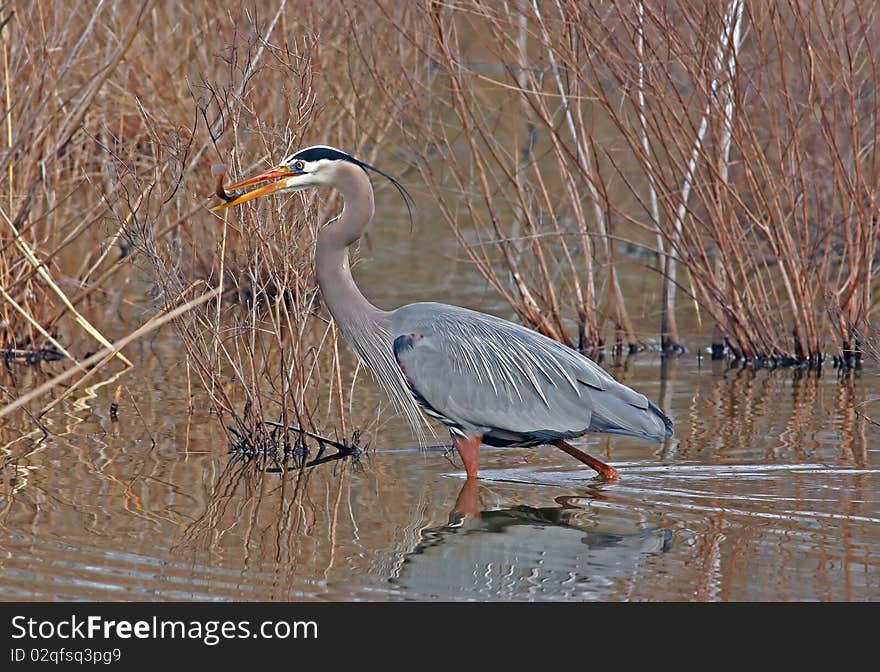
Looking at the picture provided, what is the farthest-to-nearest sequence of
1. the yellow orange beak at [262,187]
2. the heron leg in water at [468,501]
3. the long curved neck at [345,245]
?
the long curved neck at [345,245]
the yellow orange beak at [262,187]
the heron leg in water at [468,501]

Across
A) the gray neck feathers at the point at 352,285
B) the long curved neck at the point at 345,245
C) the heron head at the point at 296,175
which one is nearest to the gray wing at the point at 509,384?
the gray neck feathers at the point at 352,285

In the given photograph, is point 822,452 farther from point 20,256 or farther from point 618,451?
point 20,256

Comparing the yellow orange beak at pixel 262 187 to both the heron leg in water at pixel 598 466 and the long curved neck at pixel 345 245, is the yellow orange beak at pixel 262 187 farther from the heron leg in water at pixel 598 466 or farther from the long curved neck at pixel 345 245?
the heron leg in water at pixel 598 466

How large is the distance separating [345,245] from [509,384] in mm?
1053

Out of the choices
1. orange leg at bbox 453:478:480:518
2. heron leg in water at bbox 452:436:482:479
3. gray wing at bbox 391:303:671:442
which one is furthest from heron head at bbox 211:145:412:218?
orange leg at bbox 453:478:480:518

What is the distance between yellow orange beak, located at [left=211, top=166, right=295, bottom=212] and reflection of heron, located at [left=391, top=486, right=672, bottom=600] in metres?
1.75

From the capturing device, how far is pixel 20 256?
9094 millimetres

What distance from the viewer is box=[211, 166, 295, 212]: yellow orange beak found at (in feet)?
22.6

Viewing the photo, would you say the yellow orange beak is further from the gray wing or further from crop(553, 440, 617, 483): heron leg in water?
crop(553, 440, 617, 483): heron leg in water

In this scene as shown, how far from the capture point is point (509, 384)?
23.5 feet

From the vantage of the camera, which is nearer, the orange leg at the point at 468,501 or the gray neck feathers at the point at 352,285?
the orange leg at the point at 468,501

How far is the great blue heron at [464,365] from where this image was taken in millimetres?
7035

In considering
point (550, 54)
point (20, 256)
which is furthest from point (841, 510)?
point (20, 256)
